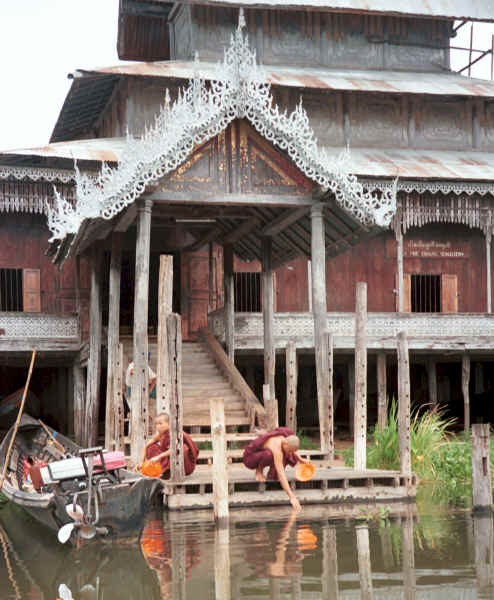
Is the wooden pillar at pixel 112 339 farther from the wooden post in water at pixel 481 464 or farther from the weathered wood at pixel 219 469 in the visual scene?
the wooden post in water at pixel 481 464

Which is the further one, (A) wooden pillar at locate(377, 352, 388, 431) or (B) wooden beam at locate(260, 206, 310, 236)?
(A) wooden pillar at locate(377, 352, 388, 431)

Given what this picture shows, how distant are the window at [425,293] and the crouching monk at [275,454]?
13449 mm

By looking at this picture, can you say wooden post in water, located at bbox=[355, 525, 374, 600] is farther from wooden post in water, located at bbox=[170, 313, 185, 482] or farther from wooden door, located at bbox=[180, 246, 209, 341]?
wooden door, located at bbox=[180, 246, 209, 341]

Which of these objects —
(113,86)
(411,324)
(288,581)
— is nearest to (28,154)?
(113,86)

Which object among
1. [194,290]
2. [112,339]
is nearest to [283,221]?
[112,339]

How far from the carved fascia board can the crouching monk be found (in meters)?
4.19

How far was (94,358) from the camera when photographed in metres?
20.1

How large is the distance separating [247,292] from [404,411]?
454 inches

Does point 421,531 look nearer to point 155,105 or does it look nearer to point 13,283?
point 13,283

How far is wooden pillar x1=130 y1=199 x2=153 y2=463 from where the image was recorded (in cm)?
1568

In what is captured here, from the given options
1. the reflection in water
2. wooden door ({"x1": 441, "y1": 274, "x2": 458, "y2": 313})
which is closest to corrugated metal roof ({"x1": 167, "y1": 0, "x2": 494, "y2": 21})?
wooden door ({"x1": 441, "y1": 274, "x2": 458, "y2": 313})

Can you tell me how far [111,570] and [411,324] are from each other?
13.7 meters

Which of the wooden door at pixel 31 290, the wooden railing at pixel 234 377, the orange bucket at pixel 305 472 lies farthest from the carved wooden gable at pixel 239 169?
the wooden door at pixel 31 290

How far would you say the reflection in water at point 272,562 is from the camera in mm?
9734
